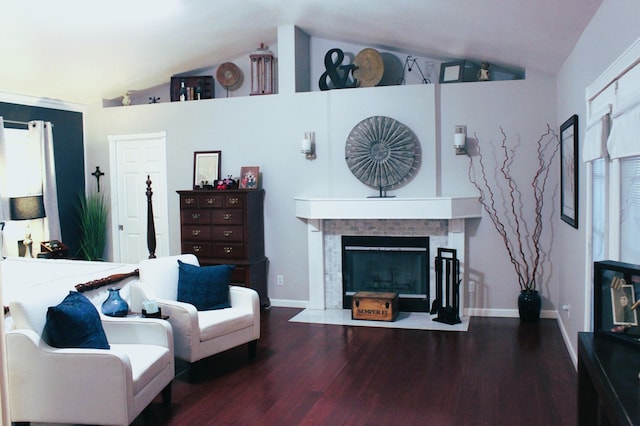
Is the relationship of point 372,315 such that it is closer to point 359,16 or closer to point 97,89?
point 359,16

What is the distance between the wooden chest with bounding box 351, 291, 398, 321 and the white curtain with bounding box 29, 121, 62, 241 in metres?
3.39

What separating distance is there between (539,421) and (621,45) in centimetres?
202

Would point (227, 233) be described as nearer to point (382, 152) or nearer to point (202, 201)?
point (202, 201)

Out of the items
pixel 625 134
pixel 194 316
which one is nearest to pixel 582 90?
pixel 625 134

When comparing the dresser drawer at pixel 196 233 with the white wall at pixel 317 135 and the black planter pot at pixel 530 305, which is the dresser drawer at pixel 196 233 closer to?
the white wall at pixel 317 135

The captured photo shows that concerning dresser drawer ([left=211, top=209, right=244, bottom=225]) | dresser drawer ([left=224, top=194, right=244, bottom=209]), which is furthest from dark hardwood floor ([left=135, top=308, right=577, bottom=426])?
dresser drawer ([left=224, top=194, right=244, bottom=209])

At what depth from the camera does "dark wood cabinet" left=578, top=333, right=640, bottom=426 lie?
1524mm

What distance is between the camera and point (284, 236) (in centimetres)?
599

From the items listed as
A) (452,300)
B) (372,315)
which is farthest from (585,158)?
→ (372,315)

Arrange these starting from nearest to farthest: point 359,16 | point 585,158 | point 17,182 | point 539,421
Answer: point 539,421 → point 585,158 → point 359,16 → point 17,182

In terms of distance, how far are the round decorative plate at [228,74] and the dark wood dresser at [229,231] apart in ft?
4.52

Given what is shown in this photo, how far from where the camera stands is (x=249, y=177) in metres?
5.96

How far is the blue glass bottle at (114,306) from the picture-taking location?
144 inches

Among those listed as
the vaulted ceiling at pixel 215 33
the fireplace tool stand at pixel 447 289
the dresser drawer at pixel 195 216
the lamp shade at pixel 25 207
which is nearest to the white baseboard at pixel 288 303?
the dresser drawer at pixel 195 216
